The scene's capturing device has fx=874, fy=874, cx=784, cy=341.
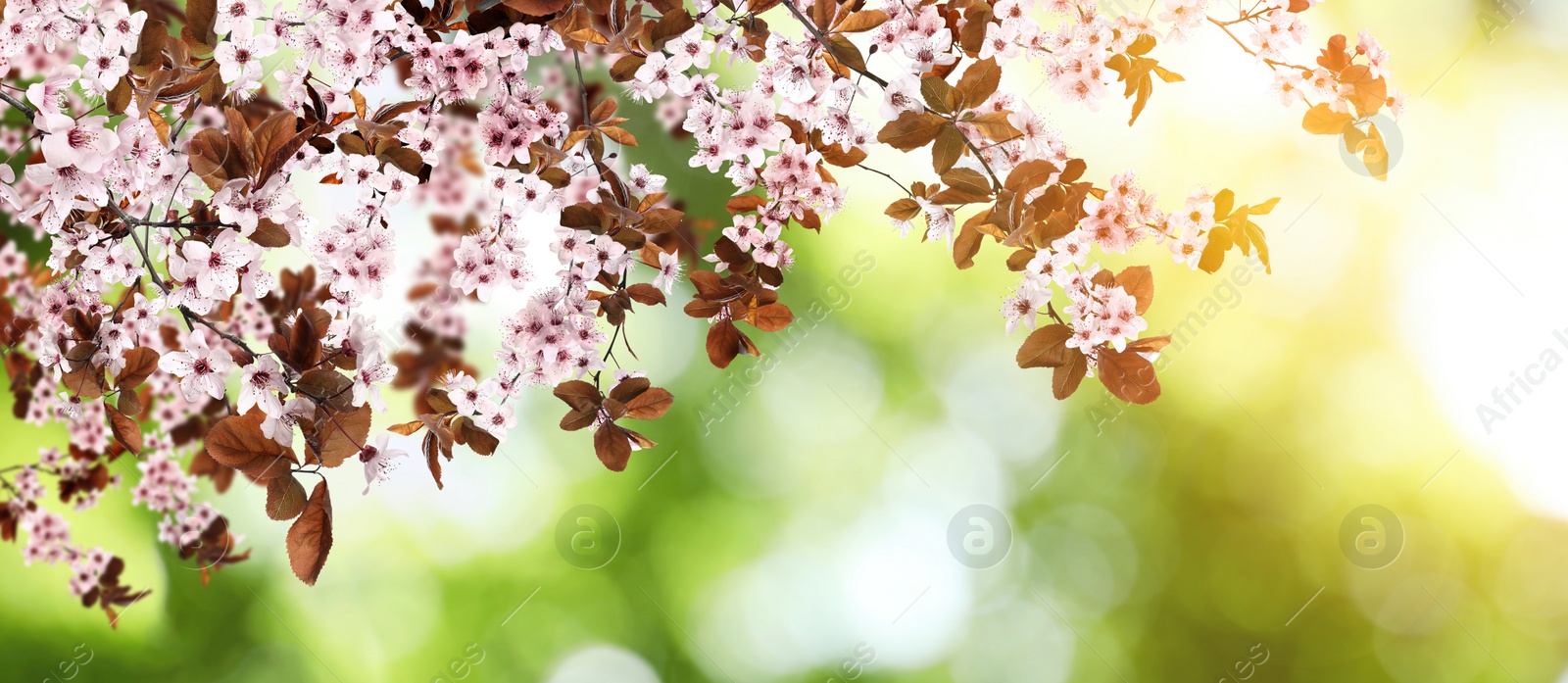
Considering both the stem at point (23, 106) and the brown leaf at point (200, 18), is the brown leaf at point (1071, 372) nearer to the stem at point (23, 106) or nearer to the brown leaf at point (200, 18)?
the brown leaf at point (200, 18)

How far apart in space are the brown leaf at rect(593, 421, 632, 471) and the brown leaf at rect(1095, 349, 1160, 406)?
0.65 metres

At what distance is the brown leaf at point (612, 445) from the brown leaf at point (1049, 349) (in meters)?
0.55

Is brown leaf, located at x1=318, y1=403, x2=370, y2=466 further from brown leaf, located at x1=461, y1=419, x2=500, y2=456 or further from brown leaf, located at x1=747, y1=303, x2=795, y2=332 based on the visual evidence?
brown leaf, located at x1=747, y1=303, x2=795, y2=332

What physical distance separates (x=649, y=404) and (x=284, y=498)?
1.54ft

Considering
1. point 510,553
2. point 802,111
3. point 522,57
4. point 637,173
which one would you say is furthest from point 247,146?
point 510,553

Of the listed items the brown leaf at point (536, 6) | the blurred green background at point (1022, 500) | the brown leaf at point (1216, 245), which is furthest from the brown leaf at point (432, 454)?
the blurred green background at point (1022, 500)

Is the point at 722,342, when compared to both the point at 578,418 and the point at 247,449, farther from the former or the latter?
the point at 247,449

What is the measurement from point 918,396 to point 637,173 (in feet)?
Answer: 13.5

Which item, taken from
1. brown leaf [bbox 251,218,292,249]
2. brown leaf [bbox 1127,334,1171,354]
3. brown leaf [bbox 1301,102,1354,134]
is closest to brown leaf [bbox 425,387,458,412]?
brown leaf [bbox 251,218,292,249]

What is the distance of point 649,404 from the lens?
1265 mm

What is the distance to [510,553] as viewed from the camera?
5.21 m

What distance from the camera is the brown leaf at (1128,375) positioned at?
3.57 ft

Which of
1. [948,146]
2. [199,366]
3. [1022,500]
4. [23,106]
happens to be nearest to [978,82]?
[948,146]

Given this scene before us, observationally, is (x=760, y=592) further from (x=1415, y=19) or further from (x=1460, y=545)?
(x=1415, y=19)
